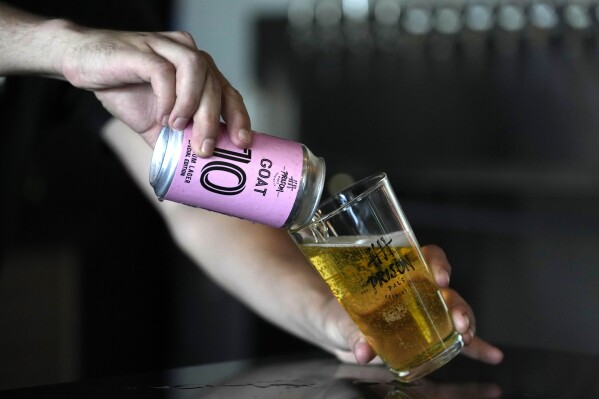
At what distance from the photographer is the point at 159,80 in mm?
959

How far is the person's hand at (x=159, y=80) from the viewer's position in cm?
93

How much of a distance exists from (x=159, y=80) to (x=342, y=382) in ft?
1.30

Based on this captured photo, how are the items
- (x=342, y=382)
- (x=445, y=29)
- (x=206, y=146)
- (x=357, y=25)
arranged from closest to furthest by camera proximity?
1. (x=206, y=146)
2. (x=342, y=382)
3. (x=445, y=29)
4. (x=357, y=25)

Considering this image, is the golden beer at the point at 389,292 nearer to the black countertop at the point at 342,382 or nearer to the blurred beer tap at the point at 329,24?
the black countertop at the point at 342,382

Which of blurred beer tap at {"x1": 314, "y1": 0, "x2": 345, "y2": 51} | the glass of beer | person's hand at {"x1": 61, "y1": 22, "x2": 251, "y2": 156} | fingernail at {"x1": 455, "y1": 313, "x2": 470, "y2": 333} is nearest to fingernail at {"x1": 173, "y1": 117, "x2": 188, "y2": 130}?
person's hand at {"x1": 61, "y1": 22, "x2": 251, "y2": 156}

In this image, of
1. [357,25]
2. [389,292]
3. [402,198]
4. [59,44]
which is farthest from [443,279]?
[357,25]

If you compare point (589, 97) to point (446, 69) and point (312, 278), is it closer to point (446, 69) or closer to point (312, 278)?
point (446, 69)

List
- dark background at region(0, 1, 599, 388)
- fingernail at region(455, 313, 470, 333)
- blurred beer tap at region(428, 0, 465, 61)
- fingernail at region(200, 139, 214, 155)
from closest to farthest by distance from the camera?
fingernail at region(200, 139, 214, 155) → fingernail at region(455, 313, 470, 333) → dark background at region(0, 1, 599, 388) → blurred beer tap at region(428, 0, 465, 61)

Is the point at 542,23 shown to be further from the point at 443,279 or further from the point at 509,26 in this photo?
the point at 443,279

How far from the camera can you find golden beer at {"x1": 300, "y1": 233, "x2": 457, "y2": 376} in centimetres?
95

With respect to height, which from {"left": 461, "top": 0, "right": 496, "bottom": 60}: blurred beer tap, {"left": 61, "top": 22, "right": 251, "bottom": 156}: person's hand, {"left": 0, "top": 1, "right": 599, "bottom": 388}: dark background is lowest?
{"left": 0, "top": 1, "right": 599, "bottom": 388}: dark background

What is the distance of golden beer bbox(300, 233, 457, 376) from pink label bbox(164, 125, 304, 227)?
0.07 metres

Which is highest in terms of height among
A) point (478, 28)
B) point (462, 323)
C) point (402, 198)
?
point (478, 28)

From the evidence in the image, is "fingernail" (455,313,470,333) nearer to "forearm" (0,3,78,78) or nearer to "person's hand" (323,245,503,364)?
"person's hand" (323,245,503,364)
